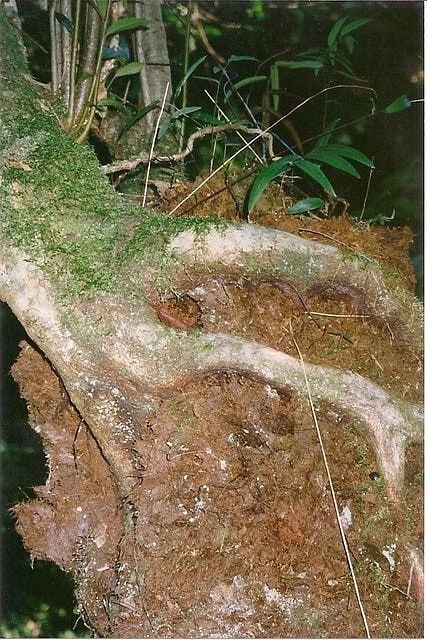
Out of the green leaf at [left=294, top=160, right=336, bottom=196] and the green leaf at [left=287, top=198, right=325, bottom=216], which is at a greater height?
the green leaf at [left=294, top=160, right=336, bottom=196]

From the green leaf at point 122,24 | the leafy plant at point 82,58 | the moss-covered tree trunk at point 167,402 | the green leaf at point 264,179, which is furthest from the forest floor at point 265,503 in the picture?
the green leaf at point 122,24

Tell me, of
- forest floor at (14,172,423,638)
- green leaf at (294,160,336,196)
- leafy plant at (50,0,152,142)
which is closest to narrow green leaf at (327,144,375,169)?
green leaf at (294,160,336,196)

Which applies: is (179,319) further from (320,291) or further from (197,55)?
(197,55)

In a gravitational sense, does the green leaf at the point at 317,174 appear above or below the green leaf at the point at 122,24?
below

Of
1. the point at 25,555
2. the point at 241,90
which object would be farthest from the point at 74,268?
the point at 25,555

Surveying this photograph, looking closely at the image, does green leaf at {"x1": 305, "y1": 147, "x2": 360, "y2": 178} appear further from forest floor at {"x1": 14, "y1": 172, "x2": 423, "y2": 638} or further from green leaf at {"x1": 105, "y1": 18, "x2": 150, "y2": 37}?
green leaf at {"x1": 105, "y1": 18, "x2": 150, "y2": 37}

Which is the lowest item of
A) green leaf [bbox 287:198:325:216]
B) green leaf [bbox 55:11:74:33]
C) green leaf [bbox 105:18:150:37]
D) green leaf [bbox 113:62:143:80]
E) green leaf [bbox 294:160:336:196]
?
green leaf [bbox 287:198:325:216]

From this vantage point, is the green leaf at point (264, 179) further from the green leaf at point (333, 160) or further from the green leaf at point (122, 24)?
the green leaf at point (122, 24)
